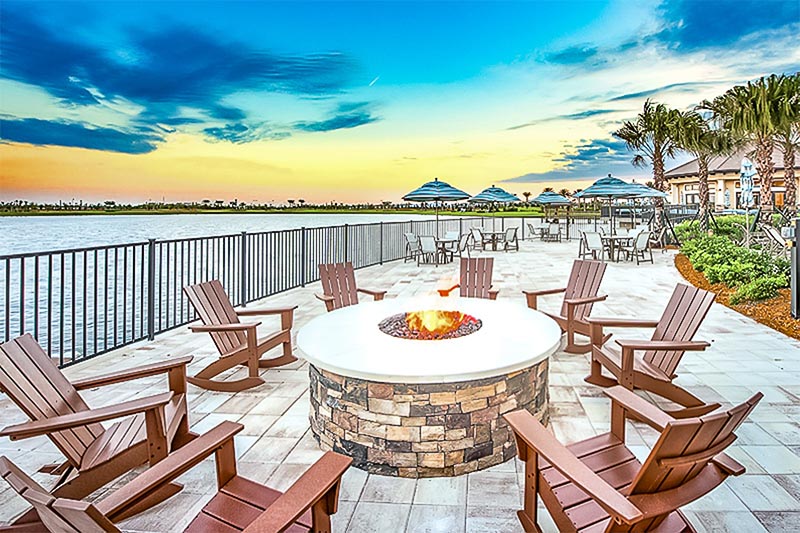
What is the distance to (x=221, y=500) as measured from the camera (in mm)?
1941

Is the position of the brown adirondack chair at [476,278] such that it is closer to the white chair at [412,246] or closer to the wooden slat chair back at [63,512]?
the wooden slat chair back at [63,512]

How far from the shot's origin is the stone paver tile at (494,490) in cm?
244

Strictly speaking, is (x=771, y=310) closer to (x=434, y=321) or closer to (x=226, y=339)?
(x=434, y=321)

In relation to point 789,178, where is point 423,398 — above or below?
below

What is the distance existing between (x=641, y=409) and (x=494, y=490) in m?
0.86

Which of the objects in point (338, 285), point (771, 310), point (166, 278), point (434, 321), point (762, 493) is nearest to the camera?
point (762, 493)

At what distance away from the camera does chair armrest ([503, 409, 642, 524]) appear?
152 centimetres

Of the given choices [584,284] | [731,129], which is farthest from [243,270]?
[731,129]

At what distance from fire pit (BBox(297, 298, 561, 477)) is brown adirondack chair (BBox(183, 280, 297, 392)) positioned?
1.01 meters

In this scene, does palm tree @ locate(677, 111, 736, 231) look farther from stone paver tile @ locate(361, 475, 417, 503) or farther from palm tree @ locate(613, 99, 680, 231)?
stone paver tile @ locate(361, 475, 417, 503)

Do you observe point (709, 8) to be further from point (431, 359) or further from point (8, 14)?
point (8, 14)

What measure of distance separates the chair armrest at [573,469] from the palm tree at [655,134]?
17.0m

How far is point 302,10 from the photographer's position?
15555 mm

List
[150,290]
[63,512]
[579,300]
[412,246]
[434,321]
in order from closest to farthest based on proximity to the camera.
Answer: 1. [63,512]
2. [434,321]
3. [579,300]
4. [150,290]
5. [412,246]
